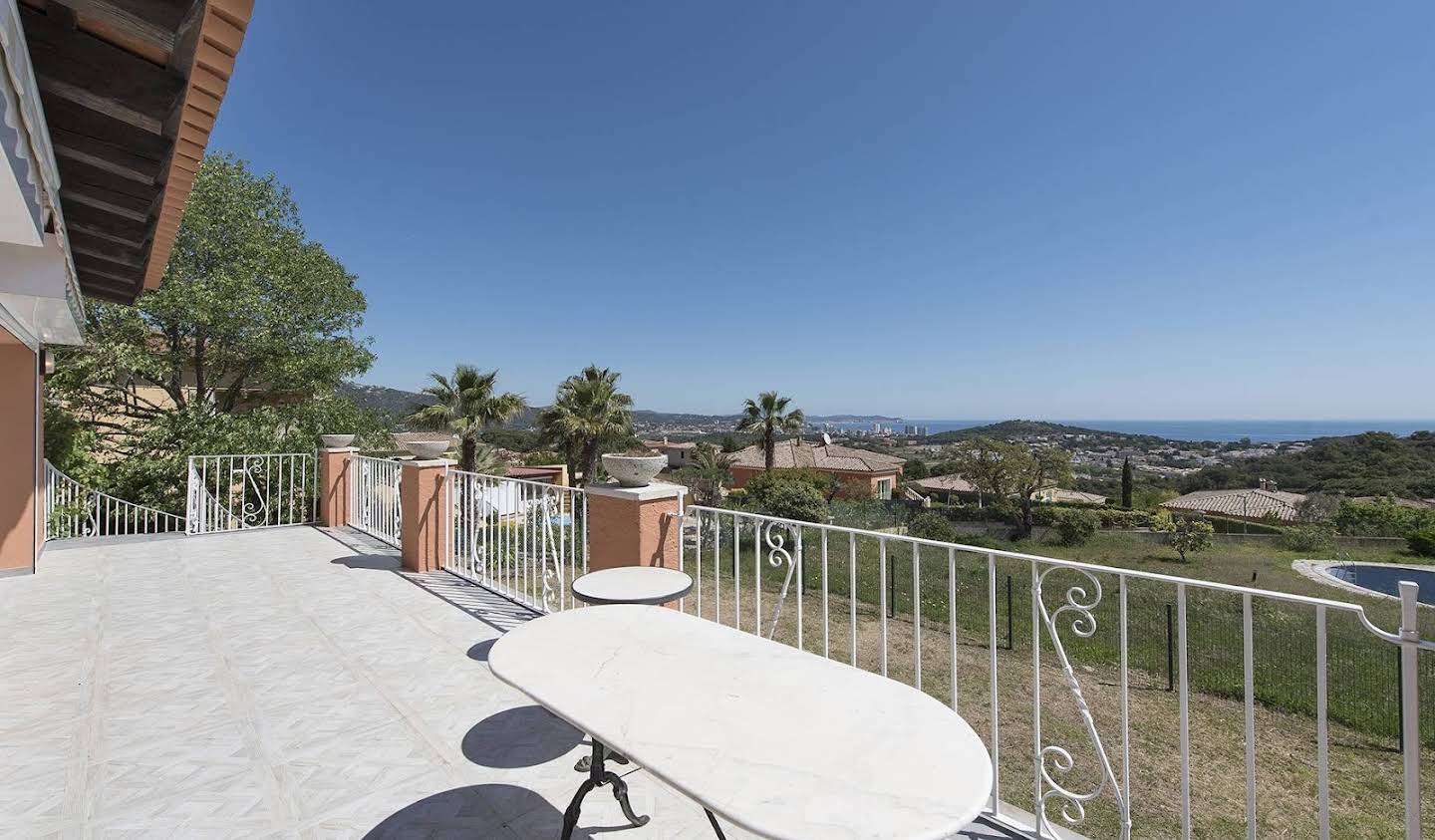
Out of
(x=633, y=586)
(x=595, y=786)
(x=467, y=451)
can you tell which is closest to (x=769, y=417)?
(x=467, y=451)

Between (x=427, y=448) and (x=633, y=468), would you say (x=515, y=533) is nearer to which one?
(x=427, y=448)

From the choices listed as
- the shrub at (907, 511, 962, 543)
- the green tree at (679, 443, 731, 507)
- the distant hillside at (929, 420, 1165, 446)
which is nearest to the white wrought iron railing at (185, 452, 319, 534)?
the green tree at (679, 443, 731, 507)

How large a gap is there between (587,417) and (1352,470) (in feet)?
165

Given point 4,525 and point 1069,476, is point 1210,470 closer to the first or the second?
point 1069,476

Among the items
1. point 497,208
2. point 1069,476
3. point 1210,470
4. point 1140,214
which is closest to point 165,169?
point 497,208

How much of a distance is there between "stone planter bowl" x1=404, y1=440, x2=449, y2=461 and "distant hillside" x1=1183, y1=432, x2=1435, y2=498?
5015cm

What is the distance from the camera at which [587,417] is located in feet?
75.7

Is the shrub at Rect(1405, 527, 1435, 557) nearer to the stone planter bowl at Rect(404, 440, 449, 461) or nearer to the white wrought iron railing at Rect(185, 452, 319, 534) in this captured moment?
the stone planter bowl at Rect(404, 440, 449, 461)

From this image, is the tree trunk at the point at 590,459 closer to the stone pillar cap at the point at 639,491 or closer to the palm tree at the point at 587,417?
the palm tree at the point at 587,417

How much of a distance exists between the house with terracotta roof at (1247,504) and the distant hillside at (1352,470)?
2.85 m

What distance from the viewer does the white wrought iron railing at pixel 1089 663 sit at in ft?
5.43

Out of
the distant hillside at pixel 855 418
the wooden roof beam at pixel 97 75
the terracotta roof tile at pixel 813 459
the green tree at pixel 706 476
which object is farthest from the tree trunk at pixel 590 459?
the distant hillside at pixel 855 418

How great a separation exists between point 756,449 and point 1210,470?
4041 cm

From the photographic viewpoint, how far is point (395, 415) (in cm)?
1519
